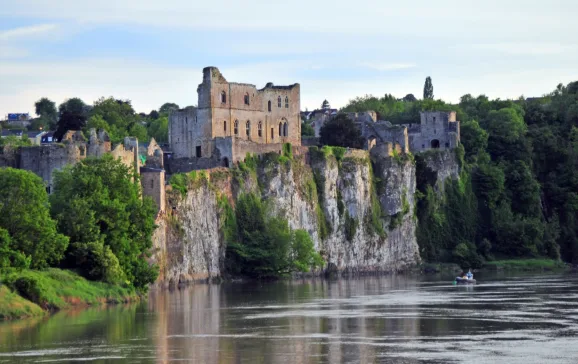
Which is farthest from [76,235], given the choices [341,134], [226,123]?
[341,134]

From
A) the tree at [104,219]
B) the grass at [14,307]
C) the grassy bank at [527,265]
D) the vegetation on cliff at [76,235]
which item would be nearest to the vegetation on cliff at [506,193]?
the grassy bank at [527,265]

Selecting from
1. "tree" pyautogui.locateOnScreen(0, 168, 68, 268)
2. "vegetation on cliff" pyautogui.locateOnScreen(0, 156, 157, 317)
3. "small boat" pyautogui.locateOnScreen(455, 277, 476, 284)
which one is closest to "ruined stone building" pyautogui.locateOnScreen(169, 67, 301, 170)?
"small boat" pyautogui.locateOnScreen(455, 277, 476, 284)

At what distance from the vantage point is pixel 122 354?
5784 centimetres

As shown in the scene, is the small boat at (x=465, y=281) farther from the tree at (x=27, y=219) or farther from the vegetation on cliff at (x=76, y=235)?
the tree at (x=27, y=219)

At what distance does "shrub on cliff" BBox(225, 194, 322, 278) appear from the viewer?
359 feet

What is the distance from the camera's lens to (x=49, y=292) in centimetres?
7588

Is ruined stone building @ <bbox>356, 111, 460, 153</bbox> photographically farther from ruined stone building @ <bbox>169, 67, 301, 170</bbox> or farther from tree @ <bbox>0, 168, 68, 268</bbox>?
tree @ <bbox>0, 168, 68, 268</bbox>

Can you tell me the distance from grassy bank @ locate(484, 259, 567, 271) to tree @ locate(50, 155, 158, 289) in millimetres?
48413

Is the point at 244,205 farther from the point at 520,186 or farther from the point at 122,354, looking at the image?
the point at 122,354

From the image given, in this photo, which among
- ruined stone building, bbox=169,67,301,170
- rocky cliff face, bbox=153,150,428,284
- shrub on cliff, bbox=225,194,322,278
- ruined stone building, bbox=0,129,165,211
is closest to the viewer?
ruined stone building, bbox=0,129,165,211

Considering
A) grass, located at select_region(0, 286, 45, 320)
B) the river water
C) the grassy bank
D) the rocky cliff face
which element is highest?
the rocky cliff face

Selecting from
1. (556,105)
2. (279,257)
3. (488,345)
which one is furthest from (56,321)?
(556,105)

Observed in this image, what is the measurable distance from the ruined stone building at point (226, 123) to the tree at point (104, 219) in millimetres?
24287

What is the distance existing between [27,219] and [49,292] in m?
4.13
